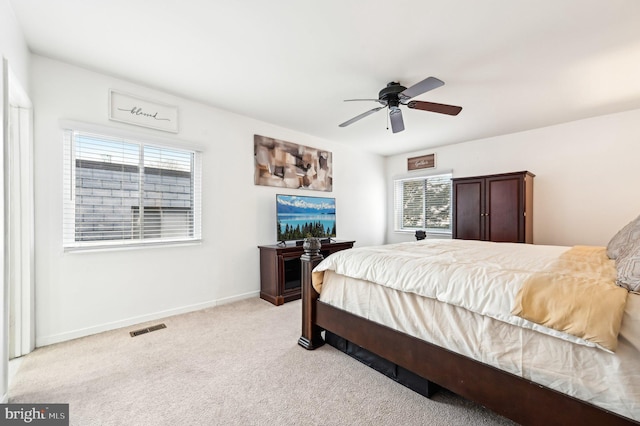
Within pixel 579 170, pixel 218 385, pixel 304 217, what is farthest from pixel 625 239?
pixel 304 217

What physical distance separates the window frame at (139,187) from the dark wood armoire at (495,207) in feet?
12.9

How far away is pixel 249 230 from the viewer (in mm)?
3826

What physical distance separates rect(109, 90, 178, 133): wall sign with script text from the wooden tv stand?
6.19ft

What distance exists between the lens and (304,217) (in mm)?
4258

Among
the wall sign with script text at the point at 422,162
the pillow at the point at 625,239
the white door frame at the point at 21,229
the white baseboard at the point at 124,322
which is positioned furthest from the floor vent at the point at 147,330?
the wall sign with script text at the point at 422,162

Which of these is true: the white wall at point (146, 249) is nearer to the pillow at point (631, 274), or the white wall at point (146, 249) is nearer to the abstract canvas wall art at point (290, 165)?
the abstract canvas wall art at point (290, 165)

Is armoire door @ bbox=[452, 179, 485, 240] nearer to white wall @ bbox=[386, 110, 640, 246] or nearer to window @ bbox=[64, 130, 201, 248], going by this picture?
white wall @ bbox=[386, 110, 640, 246]

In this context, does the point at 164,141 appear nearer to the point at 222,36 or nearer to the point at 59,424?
the point at 222,36

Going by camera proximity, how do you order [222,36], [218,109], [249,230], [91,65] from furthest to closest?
[249,230] < [218,109] < [91,65] < [222,36]

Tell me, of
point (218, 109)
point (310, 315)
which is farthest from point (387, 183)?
point (310, 315)

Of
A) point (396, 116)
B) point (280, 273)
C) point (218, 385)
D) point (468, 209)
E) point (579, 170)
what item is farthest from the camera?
point (468, 209)

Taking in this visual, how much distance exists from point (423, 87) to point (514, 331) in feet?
6.09

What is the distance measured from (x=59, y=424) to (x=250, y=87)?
2.95 m

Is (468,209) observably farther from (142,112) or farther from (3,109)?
(3,109)
